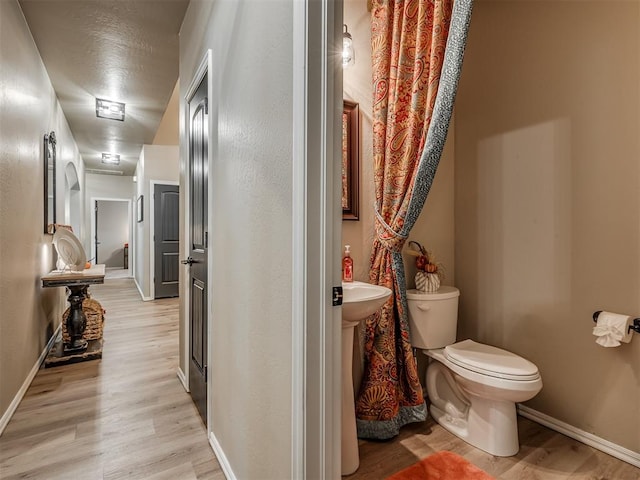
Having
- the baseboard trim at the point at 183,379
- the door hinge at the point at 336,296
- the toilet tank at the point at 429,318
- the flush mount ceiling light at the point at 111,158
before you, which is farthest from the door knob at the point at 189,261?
the flush mount ceiling light at the point at 111,158

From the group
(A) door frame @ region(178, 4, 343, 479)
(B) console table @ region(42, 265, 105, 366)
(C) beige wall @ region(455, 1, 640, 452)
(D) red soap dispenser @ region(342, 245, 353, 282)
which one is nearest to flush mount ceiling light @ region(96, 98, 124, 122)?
(B) console table @ region(42, 265, 105, 366)

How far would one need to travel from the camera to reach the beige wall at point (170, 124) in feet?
12.9

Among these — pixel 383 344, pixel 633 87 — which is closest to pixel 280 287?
pixel 383 344

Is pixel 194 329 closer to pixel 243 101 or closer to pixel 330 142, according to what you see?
pixel 243 101

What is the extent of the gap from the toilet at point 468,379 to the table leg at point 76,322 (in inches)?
115

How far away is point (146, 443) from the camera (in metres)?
1.85

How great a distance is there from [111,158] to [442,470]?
7.23 metres

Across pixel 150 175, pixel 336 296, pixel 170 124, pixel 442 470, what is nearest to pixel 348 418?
pixel 442 470

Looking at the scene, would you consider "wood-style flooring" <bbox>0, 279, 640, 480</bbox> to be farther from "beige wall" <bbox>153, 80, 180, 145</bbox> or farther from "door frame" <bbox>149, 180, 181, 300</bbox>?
"door frame" <bbox>149, 180, 181, 300</bbox>

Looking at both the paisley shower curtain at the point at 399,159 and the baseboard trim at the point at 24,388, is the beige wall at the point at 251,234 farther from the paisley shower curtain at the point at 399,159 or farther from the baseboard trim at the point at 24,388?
the baseboard trim at the point at 24,388

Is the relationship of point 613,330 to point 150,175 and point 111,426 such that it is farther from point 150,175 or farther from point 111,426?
point 150,175

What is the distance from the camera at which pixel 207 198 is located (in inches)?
77.4

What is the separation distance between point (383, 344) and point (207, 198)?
128cm

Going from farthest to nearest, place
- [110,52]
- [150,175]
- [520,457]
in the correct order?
[150,175], [110,52], [520,457]
